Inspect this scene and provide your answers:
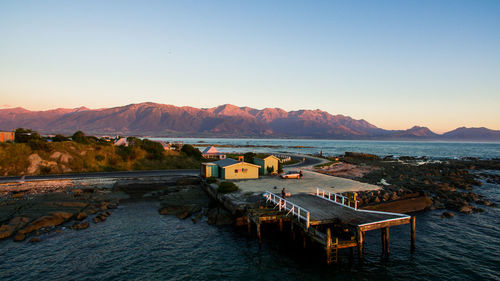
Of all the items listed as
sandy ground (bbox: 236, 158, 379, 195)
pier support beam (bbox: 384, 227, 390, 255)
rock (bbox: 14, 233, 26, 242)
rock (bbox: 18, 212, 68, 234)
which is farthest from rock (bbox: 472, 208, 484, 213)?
rock (bbox: 14, 233, 26, 242)

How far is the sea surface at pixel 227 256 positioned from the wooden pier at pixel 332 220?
1.31 m

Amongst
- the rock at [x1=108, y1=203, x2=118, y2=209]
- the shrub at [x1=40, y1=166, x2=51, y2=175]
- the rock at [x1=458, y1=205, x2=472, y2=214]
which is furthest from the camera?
the shrub at [x1=40, y1=166, x2=51, y2=175]

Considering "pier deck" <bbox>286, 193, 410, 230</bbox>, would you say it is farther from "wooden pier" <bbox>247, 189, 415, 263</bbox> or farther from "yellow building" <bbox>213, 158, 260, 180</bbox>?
"yellow building" <bbox>213, 158, 260, 180</bbox>

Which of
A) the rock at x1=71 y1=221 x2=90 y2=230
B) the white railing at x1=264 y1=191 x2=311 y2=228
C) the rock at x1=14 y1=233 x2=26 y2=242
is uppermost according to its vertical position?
the white railing at x1=264 y1=191 x2=311 y2=228

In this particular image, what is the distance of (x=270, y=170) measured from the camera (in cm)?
4797

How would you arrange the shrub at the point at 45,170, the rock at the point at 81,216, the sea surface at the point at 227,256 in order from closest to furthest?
the sea surface at the point at 227,256 → the rock at the point at 81,216 → the shrub at the point at 45,170

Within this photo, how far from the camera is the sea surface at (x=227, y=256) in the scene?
1706cm

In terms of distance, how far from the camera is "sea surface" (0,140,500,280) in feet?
56.0

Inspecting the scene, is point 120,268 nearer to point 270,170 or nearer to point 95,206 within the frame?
point 95,206

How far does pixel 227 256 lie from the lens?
19.7 m

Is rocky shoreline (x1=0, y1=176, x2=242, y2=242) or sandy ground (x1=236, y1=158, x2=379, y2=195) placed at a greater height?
sandy ground (x1=236, y1=158, x2=379, y2=195)

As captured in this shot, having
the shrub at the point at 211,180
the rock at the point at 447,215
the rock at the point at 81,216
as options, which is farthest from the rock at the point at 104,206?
the rock at the point at 447,215

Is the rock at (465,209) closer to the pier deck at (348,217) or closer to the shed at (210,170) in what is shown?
the pier deck at (348,217)

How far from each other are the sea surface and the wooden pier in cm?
131
